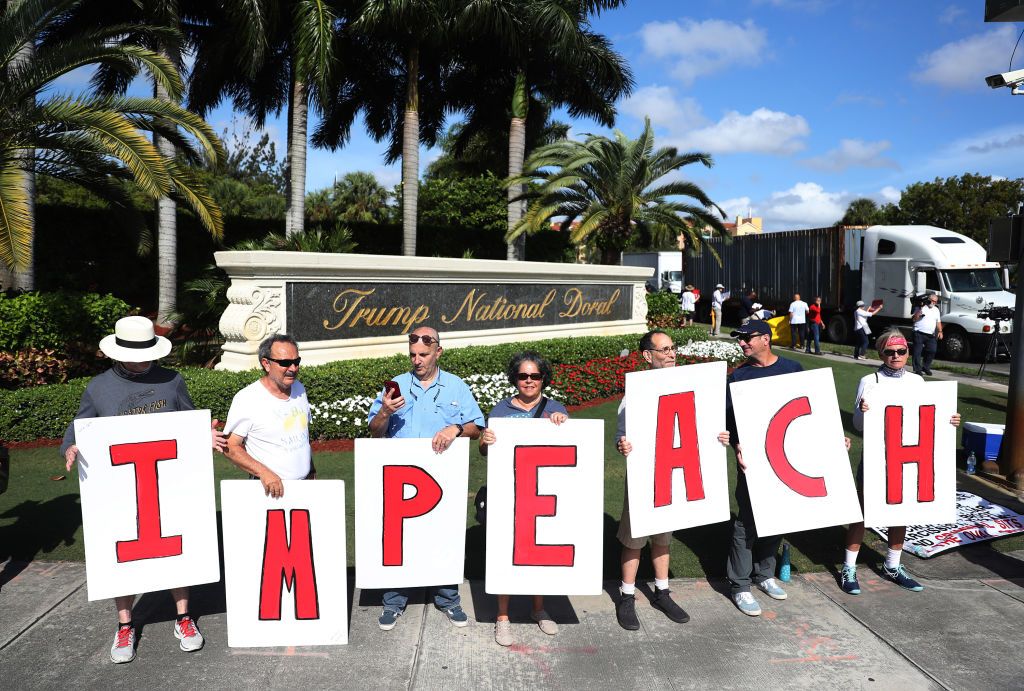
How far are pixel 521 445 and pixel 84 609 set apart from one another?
114 inches

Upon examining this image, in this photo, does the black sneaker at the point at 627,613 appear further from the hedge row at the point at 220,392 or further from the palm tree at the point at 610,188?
the palm tree at the point at 610,188

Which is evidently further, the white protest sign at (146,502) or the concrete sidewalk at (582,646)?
the white protest sign at (146,502)

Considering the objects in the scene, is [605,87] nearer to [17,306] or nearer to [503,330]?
[503,330]

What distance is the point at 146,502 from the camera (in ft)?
12.6

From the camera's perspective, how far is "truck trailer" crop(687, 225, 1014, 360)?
18.6m

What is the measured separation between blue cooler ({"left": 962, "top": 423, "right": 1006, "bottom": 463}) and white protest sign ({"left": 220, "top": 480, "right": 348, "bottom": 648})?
6.81 metres

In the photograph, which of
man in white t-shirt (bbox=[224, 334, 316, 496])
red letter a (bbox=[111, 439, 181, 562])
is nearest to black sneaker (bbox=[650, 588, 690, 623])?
man in white t-shirt (bbox=[224, 334, 316, 496])

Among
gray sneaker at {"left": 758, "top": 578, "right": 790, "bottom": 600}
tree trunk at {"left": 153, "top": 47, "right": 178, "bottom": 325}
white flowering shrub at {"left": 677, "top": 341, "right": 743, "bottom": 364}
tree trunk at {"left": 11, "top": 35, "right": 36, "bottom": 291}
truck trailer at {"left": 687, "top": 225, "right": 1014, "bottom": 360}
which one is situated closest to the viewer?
gray sneaker at {"left": 758, "top": 578, "right": 790, "bottom": 600}

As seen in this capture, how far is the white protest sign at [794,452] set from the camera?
14.3 feet

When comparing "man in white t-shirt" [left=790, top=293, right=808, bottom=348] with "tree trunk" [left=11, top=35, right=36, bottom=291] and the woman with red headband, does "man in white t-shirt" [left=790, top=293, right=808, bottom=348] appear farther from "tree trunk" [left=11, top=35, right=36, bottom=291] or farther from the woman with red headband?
"tree trunk" [left=11, top=35, right=36, bottom=291]

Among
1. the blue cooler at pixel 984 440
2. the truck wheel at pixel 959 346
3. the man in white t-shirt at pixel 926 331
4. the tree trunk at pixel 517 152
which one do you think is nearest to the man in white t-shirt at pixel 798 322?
the truck wheel at pixel 959 346

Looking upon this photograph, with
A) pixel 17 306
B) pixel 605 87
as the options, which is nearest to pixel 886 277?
pixel 605 87

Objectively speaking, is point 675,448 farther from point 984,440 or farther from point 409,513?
point 984,440

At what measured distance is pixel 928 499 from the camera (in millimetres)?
4723
